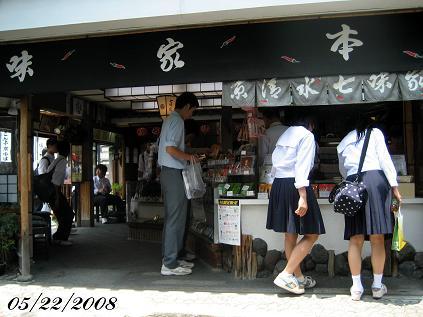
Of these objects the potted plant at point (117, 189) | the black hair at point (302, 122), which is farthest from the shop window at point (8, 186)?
the potted plant at point (117, 189)

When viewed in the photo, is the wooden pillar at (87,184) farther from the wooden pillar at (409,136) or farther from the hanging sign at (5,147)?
the wooden pillar at (409,136)

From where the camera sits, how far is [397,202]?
5.18 metres

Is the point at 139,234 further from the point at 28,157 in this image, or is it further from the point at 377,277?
the point at 377,277

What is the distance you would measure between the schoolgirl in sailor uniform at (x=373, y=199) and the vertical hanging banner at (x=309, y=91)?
24.7 inches

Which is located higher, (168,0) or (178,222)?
(168,0)

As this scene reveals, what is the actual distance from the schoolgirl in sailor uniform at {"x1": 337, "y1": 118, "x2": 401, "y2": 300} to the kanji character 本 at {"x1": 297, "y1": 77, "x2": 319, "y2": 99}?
2.45ft

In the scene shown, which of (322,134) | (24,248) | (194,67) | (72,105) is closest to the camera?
(194,67)

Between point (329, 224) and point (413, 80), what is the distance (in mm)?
2211

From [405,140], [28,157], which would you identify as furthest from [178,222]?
[405,140]

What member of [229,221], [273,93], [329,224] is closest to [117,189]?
[229,221]

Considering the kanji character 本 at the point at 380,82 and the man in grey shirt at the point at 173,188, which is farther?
the man in grey shirt at the point at 173,188

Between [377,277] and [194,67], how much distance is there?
3488 mm

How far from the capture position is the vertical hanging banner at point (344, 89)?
5645mm
